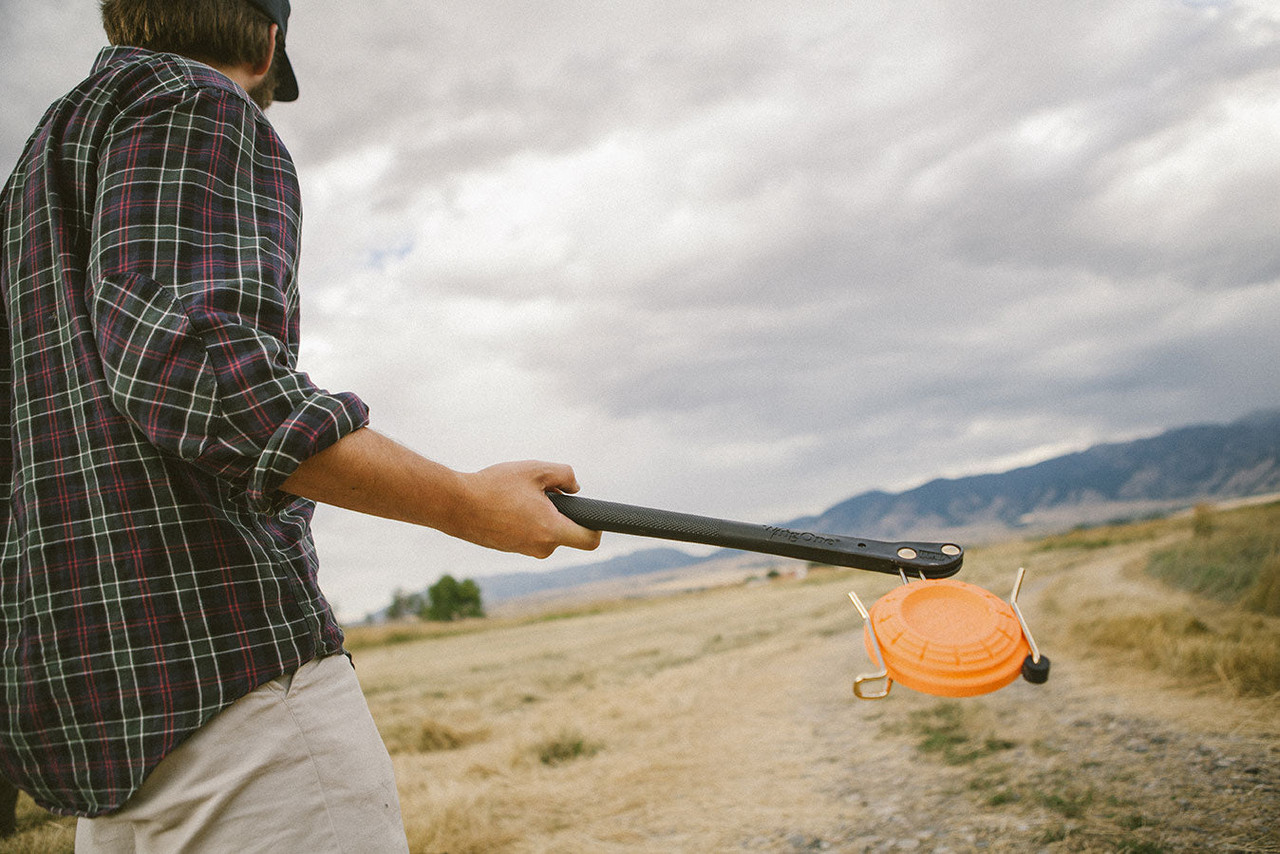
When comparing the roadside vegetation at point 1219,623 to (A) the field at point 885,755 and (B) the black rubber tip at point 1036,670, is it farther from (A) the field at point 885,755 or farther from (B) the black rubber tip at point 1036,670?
(B) the black rubber tip at point 1036,670

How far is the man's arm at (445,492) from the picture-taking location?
1.43 meters

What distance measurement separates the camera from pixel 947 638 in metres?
1.88

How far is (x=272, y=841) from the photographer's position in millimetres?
1509

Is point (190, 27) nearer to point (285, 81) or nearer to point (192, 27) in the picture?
point (192, 27)

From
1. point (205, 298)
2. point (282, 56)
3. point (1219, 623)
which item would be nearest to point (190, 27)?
point (282, 56)

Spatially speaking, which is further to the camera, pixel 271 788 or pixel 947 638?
pixel 947 638

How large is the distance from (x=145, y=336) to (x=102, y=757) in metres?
0.83

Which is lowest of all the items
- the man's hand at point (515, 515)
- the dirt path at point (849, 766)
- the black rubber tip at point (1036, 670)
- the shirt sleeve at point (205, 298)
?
the dirt path at point (849, 766)

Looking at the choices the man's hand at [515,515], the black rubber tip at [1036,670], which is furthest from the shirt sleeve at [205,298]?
the black rubber tip at [1036,670]

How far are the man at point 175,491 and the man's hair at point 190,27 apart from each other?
249 mm

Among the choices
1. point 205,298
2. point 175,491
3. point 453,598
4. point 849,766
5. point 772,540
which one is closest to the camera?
point 205,298

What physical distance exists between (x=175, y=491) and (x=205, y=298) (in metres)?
0.41

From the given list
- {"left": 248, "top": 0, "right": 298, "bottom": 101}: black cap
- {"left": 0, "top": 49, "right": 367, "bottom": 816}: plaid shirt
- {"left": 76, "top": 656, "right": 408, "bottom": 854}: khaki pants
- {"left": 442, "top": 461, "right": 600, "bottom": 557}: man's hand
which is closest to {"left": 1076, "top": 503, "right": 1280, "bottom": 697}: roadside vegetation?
{"left": 442, "top": 461, "right": 600, "bottom": 557}: man's hand

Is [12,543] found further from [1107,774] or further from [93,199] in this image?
[1107,774]
